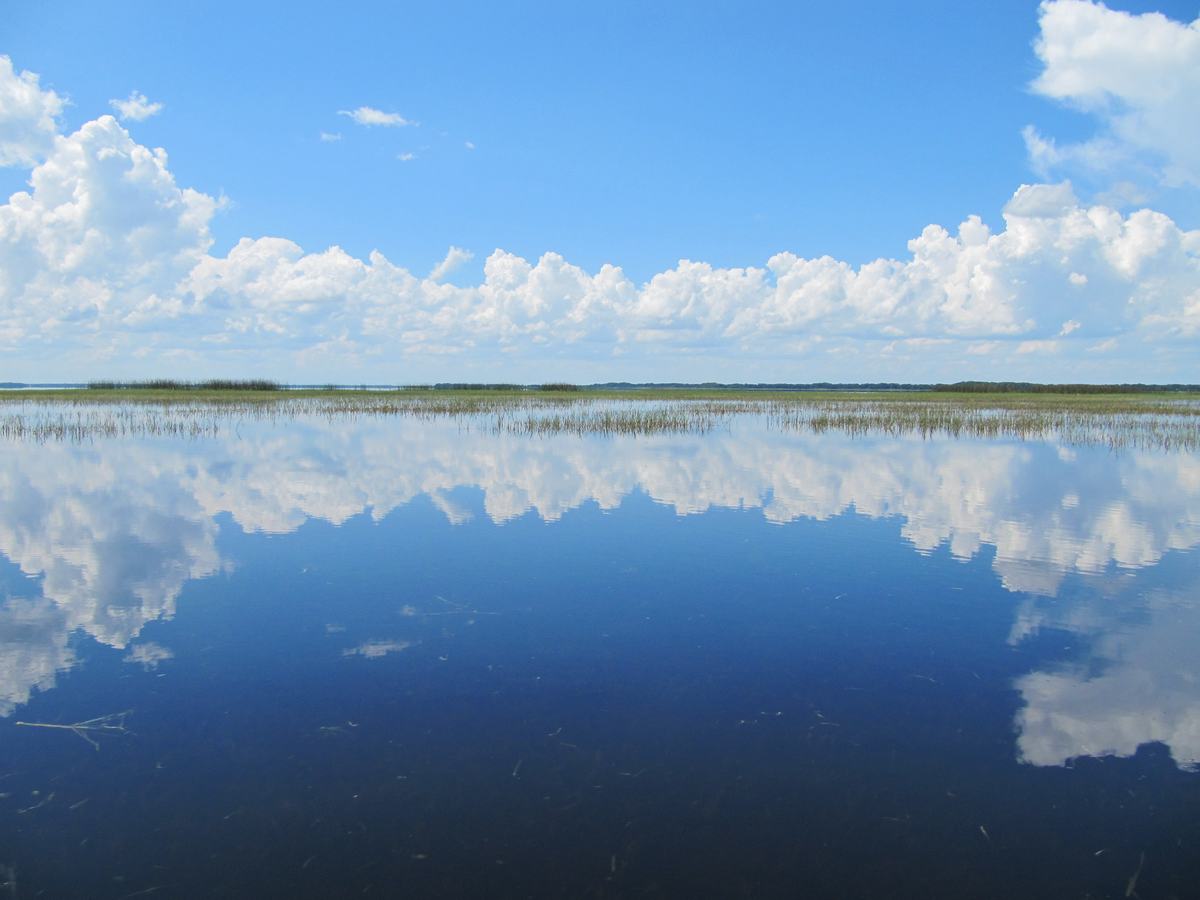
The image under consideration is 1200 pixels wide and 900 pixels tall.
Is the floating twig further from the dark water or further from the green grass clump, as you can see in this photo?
the green grass clump

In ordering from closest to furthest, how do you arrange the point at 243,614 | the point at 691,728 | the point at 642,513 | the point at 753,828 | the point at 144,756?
the point at 753,828 → the point at 144,756 → the point at 691,728 → the point at 243,614 → the point at 642,513

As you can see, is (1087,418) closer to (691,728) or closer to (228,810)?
(691,728)

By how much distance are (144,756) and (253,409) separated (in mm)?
44793

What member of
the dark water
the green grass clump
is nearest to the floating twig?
the dark water

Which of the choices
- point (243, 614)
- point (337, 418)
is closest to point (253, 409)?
point (337, 418)

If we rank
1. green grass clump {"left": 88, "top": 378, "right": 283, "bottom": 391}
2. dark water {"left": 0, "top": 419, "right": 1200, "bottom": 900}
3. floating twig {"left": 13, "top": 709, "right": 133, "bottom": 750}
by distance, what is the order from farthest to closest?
green grass clump {"left": 88, "top": 378, "right": 283, "bottom": 391} → floating twig {"left": 13, "top": 709, "right": 133, "bottom": 750} → dark water {"left": 0, "top": 419, "right": 1200, "bottom": 900}

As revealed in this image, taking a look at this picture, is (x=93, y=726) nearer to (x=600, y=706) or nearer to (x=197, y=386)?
(x=600, y=706)

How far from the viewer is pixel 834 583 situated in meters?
9.32

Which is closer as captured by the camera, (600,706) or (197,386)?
(600,706)

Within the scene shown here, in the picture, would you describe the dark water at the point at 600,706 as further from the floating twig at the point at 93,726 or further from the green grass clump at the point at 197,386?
the green grass clump at the point at 197,386

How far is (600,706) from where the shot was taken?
5754 mm

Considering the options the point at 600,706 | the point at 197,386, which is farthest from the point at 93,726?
the point at 197,386

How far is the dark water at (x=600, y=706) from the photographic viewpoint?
3.99 m

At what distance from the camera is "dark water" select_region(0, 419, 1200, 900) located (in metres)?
3.99
